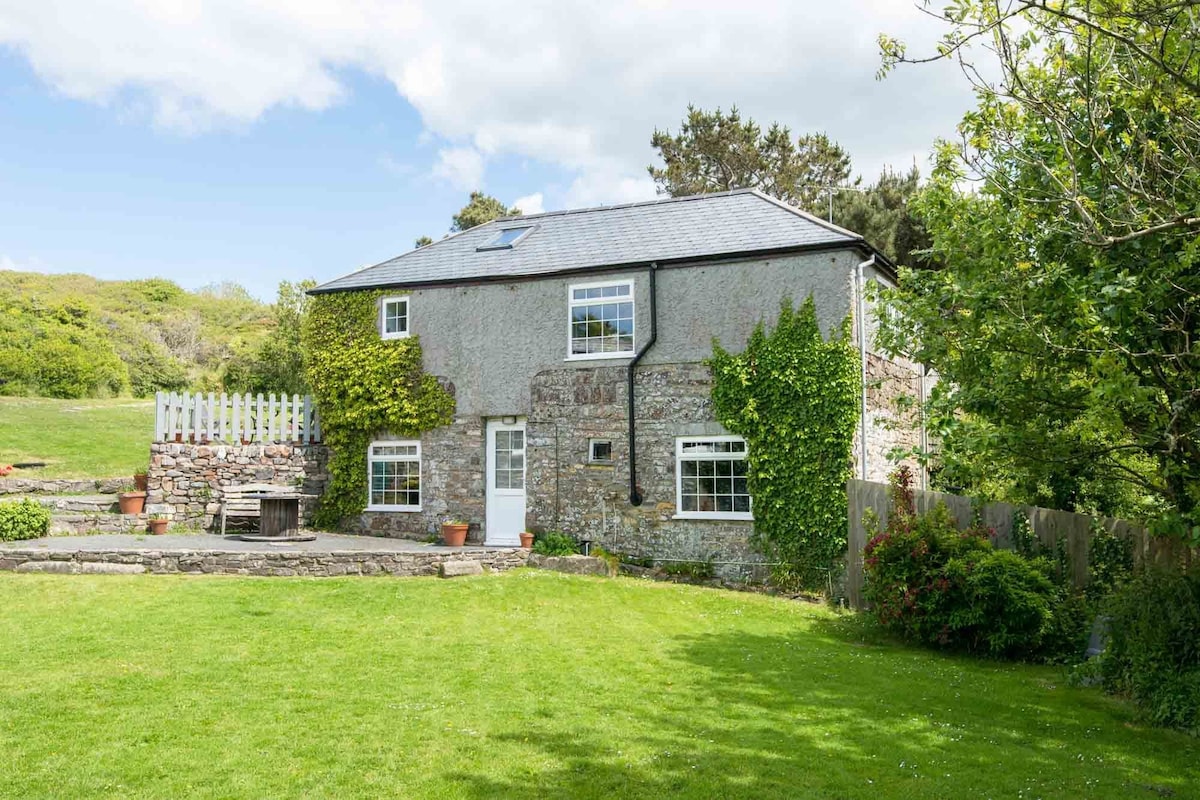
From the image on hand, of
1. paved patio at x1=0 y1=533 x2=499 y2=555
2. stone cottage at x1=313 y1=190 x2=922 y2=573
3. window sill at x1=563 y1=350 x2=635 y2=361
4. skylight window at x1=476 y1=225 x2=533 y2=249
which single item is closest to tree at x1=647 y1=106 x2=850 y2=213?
skylight window at x1=476 y1=225 x2=533 y2=249

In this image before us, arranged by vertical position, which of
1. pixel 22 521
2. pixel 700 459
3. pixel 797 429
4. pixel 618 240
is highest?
pixel 618 240

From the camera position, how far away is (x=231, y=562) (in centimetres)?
1439

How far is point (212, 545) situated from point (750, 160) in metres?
24.9

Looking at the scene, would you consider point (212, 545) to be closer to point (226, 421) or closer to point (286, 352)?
point (226, 421)

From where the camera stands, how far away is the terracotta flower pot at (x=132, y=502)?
18281mm

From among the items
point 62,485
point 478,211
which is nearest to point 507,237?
point 62,485

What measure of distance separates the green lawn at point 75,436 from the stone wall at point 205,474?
6316mm

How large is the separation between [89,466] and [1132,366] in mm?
24999

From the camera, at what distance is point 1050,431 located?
870 cm

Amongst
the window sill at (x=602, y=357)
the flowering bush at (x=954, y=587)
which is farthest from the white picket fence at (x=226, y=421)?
the flowering bush at (x=954, y=587)

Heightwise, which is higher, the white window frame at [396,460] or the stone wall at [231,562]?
the white window frame at [396,460]

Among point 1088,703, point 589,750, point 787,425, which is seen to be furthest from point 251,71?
point 1088,703

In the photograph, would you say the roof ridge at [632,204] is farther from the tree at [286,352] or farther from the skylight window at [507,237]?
the tree at [286,352]

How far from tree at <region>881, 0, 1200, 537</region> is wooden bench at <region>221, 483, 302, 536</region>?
41.6ft
